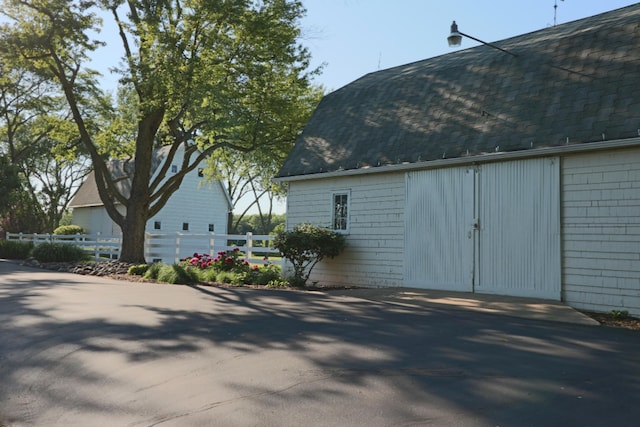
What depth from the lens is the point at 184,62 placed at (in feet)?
55.1

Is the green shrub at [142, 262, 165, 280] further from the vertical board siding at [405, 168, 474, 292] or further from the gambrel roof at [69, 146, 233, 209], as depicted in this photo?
the gambrel roof at [69, 146, 233, 209]

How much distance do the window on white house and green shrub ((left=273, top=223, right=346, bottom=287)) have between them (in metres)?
0.68

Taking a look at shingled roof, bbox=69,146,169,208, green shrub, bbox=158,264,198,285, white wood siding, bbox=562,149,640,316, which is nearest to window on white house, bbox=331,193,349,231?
green shrub, bbox=158,264,198,285

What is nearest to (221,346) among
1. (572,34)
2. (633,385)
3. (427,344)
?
(427,344)

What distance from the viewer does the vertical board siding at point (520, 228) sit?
1023cm

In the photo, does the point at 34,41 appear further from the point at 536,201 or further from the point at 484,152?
the point at 536,201

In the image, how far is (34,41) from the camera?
58.9 feet

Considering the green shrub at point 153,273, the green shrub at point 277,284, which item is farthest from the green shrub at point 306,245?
the green shrub at point 153,273

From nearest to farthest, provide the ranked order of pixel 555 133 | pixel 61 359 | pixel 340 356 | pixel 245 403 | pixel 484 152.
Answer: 1. pixel 245 403
2. pixel 340 356
3. pixel 61 359
4. pixel 555 133
5. pixel 484 152

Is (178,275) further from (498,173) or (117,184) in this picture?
(117,184)

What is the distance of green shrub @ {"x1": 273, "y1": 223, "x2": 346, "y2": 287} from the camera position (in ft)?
43.8

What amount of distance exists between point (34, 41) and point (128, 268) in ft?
27.6

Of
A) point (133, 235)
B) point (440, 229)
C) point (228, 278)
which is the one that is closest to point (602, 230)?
point (440, 229)

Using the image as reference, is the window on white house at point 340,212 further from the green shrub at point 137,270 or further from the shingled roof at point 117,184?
the shingled roof at point 117,184
